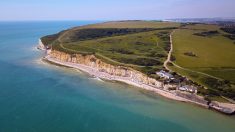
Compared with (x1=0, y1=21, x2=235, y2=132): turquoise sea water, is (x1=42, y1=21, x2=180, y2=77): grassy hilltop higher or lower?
higher

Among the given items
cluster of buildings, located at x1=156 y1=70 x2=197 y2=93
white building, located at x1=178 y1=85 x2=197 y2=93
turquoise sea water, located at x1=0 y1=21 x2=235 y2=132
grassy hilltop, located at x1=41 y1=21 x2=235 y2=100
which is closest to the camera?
turquoise sea water, located at x1=0 y1=21 x2=235 y2=132

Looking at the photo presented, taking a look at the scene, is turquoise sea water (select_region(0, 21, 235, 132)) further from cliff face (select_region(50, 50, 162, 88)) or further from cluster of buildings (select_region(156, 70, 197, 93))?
cluster of buildings (select_region(156, 70, 197, 93))

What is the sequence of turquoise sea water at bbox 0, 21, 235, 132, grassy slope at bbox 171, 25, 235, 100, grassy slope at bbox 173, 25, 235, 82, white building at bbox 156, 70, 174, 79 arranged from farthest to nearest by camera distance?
grassy slope at bbox 173, 25, 235, 82, grassy slope at bbox 171, 25, 235, 100, white building at bbox 156, 70, 174, 79, turquoise sea water at bbox 0, 21, 235, 132

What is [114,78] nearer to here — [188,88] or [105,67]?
[105,67]

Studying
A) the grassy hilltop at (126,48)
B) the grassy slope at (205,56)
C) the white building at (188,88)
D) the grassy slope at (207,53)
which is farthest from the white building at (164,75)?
the grassy slope at (207,53)

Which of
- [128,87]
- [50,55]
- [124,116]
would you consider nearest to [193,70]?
[128,87]

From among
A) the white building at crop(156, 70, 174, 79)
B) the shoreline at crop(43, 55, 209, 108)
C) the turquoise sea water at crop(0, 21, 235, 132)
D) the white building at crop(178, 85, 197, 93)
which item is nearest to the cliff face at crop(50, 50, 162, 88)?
the shoreline at crop(43, 55, 209, 108)
